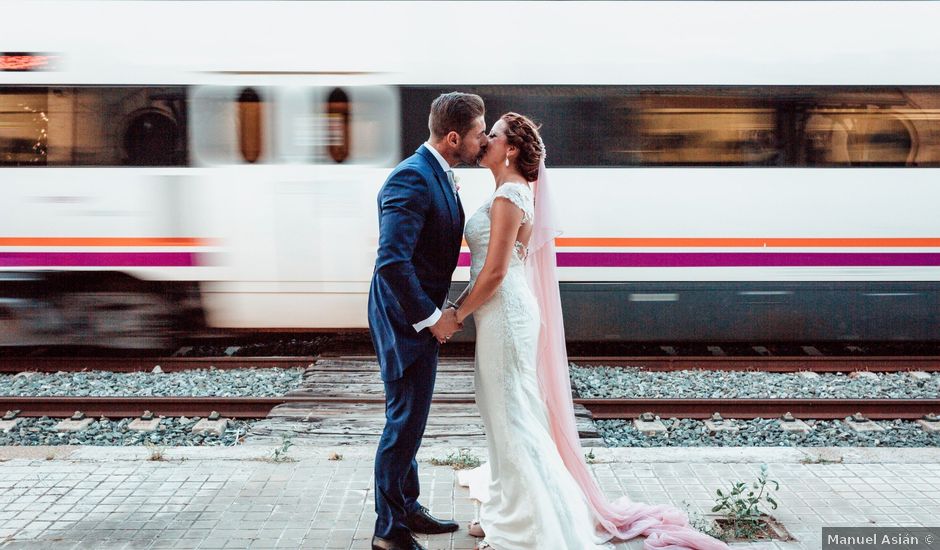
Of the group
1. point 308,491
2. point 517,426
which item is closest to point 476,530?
point 517,426

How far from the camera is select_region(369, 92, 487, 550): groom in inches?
143

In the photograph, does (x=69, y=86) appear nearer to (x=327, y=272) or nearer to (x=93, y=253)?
(x=93, y=253)

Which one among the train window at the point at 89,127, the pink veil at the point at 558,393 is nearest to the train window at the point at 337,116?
the train window at the point at 89,127

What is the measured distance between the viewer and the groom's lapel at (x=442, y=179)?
3789 mm

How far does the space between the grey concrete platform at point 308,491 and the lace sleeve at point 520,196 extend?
4.90 ft

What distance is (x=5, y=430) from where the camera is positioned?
20.2 feet

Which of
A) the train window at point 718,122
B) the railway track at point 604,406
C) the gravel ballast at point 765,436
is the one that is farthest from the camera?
the train window at point 718,122

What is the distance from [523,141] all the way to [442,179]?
1.25 ft

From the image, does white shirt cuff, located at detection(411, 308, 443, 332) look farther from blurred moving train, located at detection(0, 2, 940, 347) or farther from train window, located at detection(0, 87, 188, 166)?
train window, located at detection(0, 87, 188, 166)

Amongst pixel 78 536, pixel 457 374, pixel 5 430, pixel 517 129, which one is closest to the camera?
pixel 517 129

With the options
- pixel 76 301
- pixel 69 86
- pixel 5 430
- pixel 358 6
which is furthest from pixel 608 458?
pixel 69 86

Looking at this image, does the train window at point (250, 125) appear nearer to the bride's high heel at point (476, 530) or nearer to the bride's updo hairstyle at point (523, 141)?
the bride's updo hairstyle at point (523, 141)

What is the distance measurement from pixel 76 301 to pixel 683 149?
5.40 meters

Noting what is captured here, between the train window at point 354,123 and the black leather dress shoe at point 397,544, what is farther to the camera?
the train window at point 354,123
